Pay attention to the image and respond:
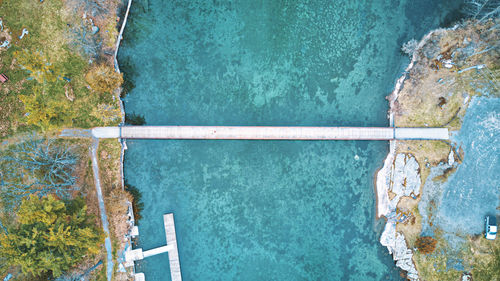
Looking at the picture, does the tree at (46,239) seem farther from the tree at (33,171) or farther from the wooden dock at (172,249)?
the wooden dock at (172,249)

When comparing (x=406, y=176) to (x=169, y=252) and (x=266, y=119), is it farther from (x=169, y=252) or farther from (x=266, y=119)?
(x=169, y=252)

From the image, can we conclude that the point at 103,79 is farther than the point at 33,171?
No

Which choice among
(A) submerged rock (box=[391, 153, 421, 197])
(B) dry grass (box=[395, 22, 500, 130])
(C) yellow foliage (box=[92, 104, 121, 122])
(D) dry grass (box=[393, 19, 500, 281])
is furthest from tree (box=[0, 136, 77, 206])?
(B) dry grass (box=[395, 22, 500, 130])

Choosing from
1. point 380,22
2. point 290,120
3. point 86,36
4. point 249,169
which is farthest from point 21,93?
point 380,22

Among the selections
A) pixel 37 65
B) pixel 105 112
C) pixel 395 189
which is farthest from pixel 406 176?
pixel 37 65

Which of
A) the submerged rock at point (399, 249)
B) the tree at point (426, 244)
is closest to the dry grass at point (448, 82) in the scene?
the submerged rock at point (399, 249)

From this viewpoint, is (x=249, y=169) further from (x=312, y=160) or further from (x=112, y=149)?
(x=112, y=149)
